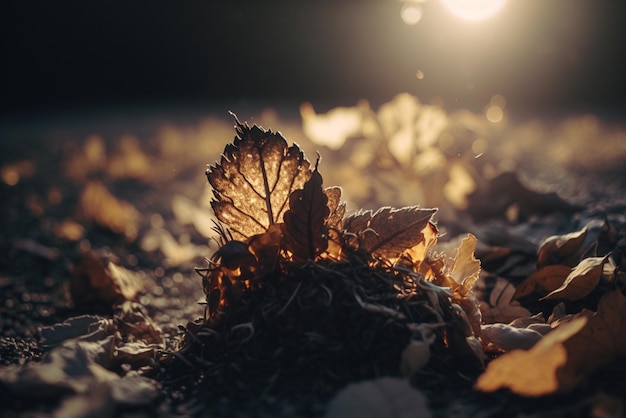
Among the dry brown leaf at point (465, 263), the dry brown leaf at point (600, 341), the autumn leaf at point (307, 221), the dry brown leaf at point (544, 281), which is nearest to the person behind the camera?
the dry brown leaf at point (600, 341)

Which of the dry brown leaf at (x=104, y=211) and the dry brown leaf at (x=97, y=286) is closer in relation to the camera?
the dry brown leaf at (x=97, y=286)

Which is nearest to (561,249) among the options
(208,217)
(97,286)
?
(97,286)

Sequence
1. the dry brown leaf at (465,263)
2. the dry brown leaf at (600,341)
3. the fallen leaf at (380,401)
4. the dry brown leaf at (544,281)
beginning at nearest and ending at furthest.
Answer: the fallen leaf at (380,401), the dry brown leaf at (600,341), the dry brown leaf at (465,263), the dry brown leaf at (544,281)

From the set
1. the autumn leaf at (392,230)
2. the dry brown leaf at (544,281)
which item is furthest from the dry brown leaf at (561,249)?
the autumn leaf at (392,230)

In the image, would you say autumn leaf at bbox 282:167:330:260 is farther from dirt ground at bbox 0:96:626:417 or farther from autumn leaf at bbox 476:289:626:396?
autumn leaf at bbox 476:289:626:396

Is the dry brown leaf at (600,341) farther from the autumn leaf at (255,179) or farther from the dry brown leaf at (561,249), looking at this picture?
the autumn leaf at (255,179)

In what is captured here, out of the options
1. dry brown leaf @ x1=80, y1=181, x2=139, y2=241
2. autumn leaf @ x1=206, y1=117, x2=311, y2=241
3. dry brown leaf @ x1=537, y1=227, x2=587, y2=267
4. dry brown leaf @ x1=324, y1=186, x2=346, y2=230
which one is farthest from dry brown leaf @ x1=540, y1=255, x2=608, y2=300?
dry brown leaf @ x1=80, y1=181, x2=139, y2=241

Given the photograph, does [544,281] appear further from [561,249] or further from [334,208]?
[334,208]
